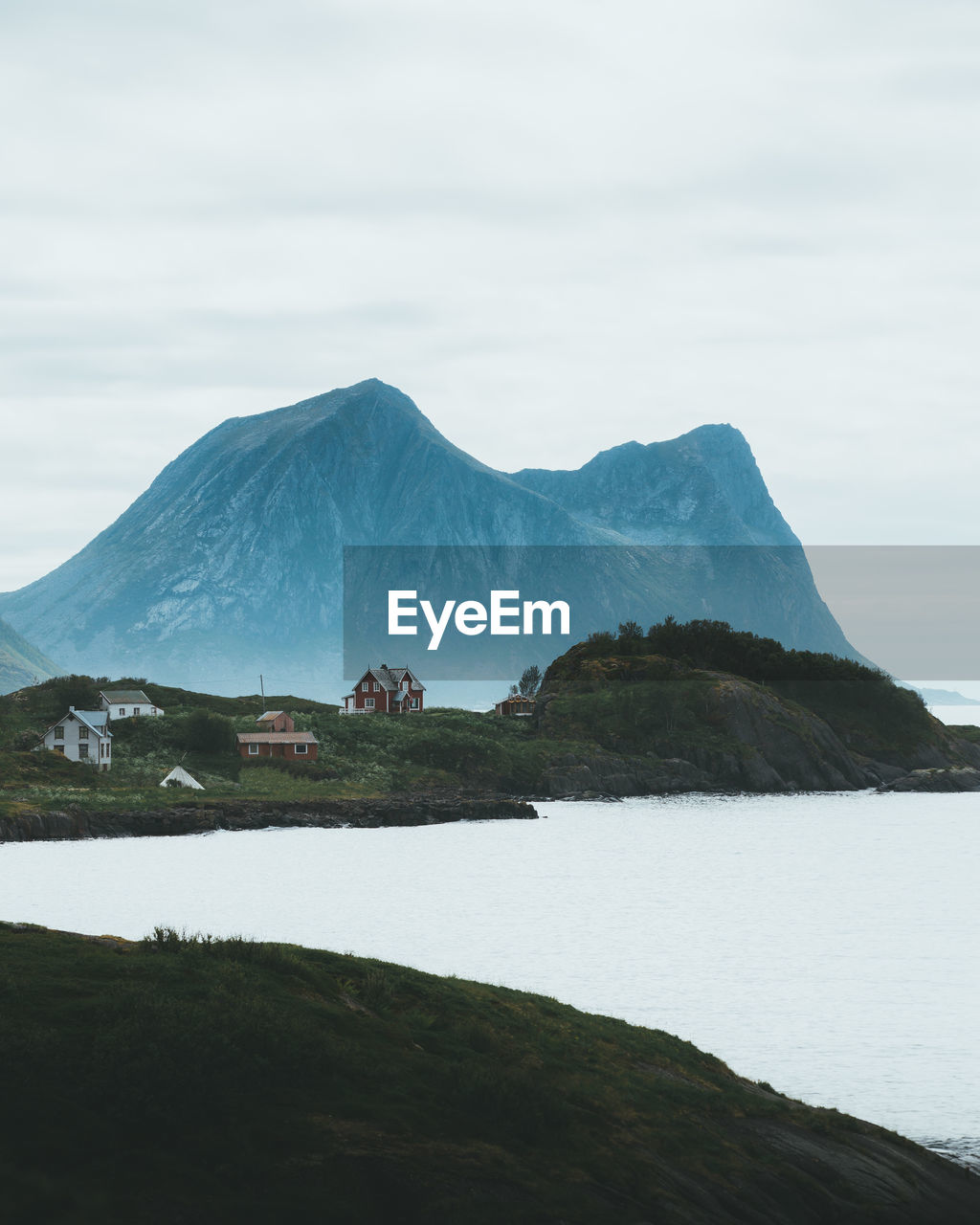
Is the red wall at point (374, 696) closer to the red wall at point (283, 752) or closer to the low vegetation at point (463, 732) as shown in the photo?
the low vegetation at point (463, 732)

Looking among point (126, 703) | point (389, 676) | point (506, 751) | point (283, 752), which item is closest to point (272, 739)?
point (283, 752)

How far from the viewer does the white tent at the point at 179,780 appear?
12169cm

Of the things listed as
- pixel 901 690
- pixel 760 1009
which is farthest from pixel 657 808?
pixel 760 1009

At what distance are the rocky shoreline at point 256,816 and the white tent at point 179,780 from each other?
9.36m

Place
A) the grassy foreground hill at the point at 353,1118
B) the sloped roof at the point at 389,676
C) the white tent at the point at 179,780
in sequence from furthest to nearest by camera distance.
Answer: the sloped roof at the point at 389,676 < the white tent at the point at 179,780 < the grassy foreground hill at the point at 353,1118

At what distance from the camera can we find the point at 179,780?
4818 inches

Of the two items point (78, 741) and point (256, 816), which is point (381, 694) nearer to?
point (78, 741)

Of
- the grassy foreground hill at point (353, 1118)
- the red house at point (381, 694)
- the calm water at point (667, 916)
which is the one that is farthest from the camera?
the red house at point (381, 694)

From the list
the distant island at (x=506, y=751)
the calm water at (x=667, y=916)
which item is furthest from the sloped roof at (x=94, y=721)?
the calm water at (x=667, y=916)

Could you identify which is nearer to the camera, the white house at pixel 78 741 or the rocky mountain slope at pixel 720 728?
the white house at pixel 78 741

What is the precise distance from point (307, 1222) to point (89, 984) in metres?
A: 6.84

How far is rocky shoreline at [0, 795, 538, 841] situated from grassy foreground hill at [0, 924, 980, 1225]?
263 ft

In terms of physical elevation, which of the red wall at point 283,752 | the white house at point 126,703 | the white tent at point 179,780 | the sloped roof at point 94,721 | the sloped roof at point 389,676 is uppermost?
the sloped roof at point 389,676

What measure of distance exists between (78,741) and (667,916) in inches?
3207
